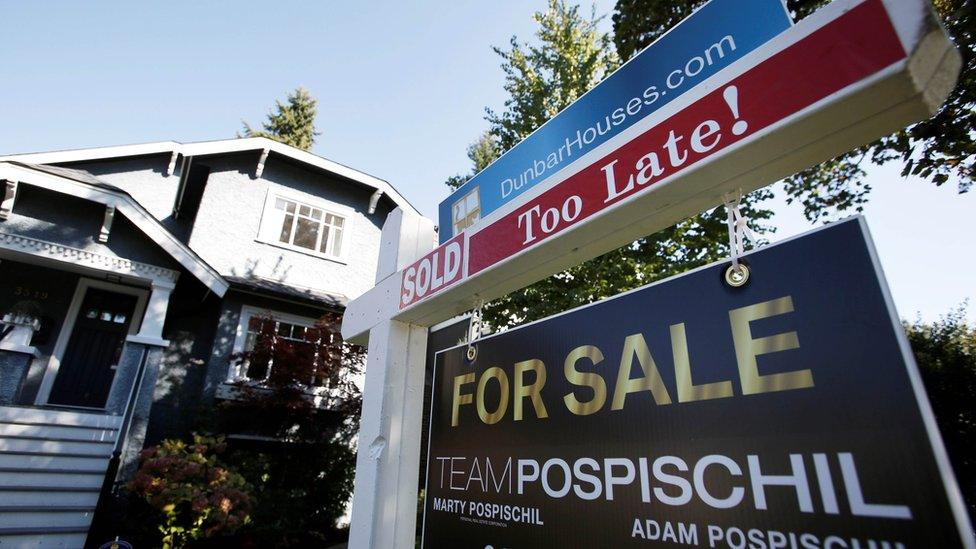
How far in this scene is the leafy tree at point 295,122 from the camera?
2701 cm

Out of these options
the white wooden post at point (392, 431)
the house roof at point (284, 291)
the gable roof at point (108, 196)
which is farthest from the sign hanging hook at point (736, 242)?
the house roof at point (284, 291)

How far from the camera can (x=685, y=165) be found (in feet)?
4.04

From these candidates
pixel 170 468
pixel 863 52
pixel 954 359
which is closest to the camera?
pixel 863 52

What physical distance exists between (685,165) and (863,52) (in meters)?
0.40

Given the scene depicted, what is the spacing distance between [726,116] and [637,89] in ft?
1.80

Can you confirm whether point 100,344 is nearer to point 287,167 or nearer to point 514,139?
point 287,167

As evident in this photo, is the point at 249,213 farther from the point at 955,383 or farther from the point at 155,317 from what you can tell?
the point at 955,383

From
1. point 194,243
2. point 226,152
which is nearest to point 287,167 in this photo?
point 226,152

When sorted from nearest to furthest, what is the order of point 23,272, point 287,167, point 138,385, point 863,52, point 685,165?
1. point 863,52
2. point 685,165
3. point 138,385
4. point 23,272
5. point 287,167

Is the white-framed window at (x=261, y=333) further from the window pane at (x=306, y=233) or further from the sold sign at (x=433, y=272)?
the sold sign at (x=433, y=272)

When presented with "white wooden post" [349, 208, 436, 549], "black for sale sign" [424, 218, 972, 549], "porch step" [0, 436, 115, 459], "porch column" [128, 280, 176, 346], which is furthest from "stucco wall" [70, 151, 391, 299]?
"black for sale sign" [424, 218, 972, 549]

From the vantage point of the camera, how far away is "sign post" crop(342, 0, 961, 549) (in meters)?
0.96

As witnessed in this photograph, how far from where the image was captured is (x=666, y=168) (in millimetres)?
1273

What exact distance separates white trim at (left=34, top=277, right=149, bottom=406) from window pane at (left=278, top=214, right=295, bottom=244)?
3048 mm
